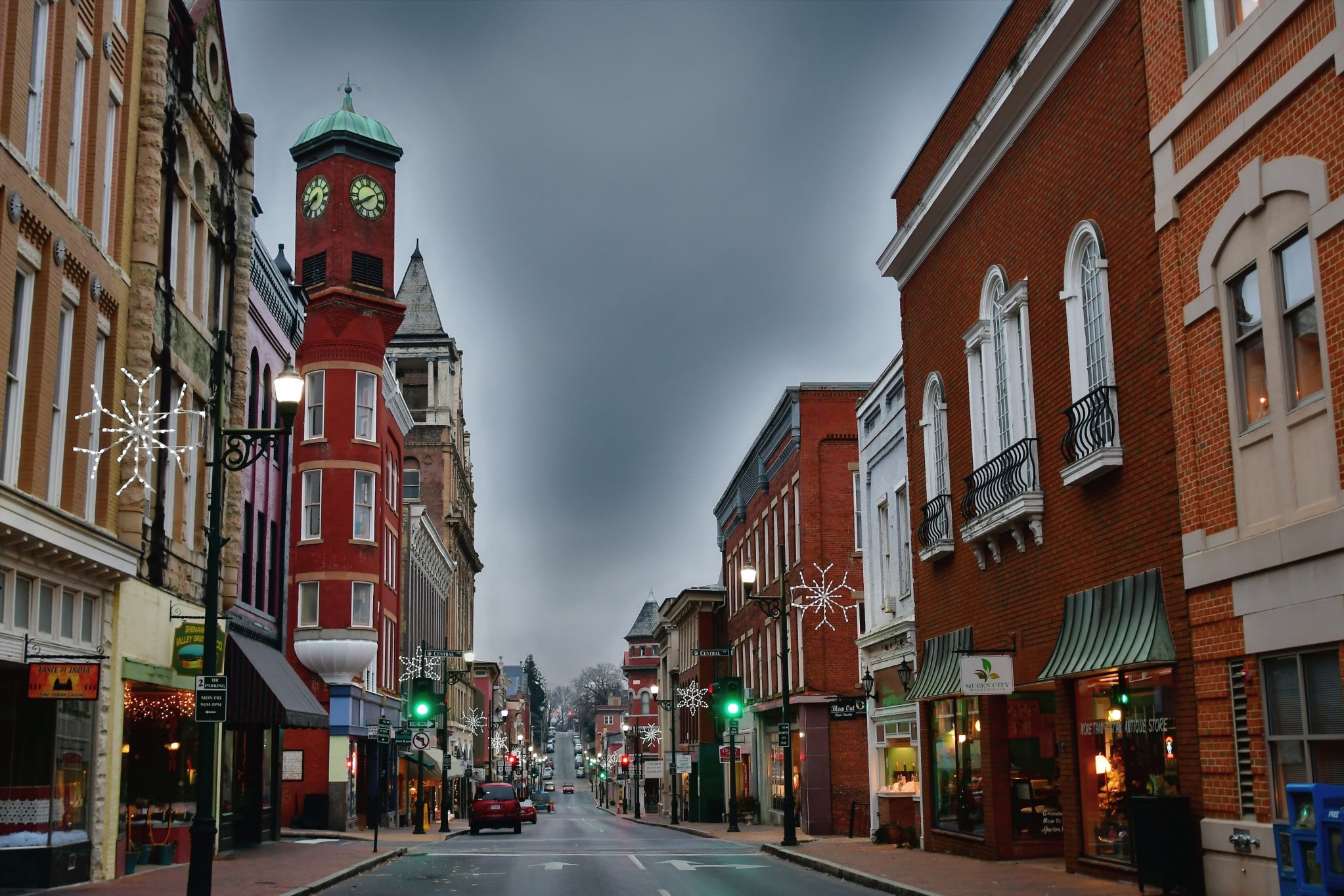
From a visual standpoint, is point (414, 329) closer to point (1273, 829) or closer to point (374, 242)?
point (374, 242)

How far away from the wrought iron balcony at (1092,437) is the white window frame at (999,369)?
2069 millimetres

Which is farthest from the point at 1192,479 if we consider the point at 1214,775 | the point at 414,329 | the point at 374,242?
the point at 414,329

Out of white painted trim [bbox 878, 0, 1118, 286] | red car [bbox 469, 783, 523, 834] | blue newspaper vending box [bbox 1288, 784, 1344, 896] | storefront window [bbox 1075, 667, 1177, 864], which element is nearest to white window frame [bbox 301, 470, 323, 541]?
red car [bbox 469, 783, 523, 834]

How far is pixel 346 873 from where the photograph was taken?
22484 mm

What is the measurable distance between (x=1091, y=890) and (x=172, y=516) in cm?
1676

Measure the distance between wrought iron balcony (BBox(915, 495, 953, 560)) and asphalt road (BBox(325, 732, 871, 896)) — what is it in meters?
6.49

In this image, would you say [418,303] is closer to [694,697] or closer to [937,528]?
[694,697]

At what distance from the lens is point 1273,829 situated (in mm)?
13133

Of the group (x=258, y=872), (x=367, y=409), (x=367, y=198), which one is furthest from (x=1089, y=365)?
(x=367, y=198)

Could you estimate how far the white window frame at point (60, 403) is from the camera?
18.6 meters

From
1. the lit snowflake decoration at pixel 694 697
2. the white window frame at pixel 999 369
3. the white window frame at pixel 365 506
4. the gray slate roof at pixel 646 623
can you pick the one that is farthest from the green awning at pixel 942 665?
the gray slate roof at pixel 646 623

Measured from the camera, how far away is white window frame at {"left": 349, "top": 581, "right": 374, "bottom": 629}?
45781 millimetres

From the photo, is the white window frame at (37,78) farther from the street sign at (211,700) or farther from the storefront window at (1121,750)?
the storefront window at (1121,750)

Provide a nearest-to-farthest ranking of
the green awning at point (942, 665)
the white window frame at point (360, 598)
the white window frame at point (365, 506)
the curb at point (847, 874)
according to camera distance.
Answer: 1. the curb at point (847, 874)
2. the green awning at point (942, 665)
3. the white window frame at point (360, 598)
4. the white window frame at point (365, 506)
